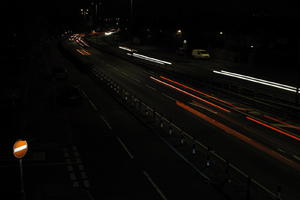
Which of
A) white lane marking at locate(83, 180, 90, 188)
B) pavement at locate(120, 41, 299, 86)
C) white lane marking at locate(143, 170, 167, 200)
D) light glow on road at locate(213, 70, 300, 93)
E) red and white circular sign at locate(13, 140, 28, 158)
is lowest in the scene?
pavement at locate(120, 41, 299, 86)

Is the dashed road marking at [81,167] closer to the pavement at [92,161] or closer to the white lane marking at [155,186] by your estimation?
the pavement at [92,161]

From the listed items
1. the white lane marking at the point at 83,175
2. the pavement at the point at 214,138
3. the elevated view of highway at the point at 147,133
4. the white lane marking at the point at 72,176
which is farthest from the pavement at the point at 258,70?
the white lane marking at the point at 72,176

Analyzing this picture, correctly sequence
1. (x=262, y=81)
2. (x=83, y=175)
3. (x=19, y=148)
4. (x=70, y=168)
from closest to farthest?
(x=19, y=148) < (x=83, y=175) < (x=70, y=168) < (x=262, y=81)

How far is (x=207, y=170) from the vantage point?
1608cm


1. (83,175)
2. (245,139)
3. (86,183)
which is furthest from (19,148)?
(245,139)

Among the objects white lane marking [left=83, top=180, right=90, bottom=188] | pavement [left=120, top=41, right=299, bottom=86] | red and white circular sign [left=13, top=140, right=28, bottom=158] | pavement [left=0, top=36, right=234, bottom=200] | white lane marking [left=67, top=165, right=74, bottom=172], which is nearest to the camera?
red and white circular sign [left=13, top=140, right=28, bottom=158]

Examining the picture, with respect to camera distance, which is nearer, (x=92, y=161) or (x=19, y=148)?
(x=19, y=148)

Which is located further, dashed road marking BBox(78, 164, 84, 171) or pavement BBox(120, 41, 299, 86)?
pavement BBox(120, 41, 299, 86)

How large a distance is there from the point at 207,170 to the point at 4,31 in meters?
30.6

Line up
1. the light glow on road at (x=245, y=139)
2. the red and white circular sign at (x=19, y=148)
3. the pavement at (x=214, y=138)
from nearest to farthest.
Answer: the red and white circular sign at (x=19, y=148) < the pavement at (x=214, y=138) < the light glow on road at (x=245, y=139)

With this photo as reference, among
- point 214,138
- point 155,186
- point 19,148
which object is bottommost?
point 214,138

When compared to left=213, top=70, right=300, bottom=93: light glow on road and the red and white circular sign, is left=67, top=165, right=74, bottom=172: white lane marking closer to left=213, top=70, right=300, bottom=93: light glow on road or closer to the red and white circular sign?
the red and white circular sign

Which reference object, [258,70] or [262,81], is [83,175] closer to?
[262,81]

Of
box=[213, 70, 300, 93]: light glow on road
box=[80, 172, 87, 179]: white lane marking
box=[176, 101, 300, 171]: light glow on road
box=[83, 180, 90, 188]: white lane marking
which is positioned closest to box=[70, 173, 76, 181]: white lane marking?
box=[80, 172, 87, 179]: white lane marking
